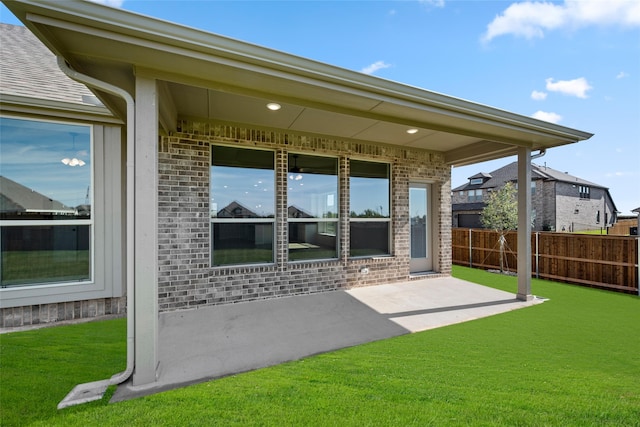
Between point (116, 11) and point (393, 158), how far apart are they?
5556 mm

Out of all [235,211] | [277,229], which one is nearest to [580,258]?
[277,229]

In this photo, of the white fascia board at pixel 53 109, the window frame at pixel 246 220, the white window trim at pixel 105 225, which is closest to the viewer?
the white fascia board at pixel 53 109

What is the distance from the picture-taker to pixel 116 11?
225 cm

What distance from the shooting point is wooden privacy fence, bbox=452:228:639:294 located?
6.40 m

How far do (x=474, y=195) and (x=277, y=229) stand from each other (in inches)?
1090

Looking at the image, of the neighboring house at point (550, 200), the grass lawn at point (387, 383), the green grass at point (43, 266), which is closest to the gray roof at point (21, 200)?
the green grass at point (43, 266)

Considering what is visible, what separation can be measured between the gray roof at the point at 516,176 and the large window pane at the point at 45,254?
27.8m

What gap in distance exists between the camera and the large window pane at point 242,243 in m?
5.09

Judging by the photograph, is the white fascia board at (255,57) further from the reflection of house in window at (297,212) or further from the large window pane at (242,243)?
the large window pane at (242,243)

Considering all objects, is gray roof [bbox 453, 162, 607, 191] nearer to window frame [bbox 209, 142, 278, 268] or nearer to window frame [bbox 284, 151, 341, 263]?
window frame [bbox 284, 151, 341, 263]

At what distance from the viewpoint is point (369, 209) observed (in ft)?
21.4

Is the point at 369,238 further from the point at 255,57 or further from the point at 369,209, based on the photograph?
the point at 255,57

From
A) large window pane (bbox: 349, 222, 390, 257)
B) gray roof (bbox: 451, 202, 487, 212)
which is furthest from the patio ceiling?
gray roof (bbox: 451, 202, 487, 212)

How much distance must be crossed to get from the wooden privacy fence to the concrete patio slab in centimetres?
265
